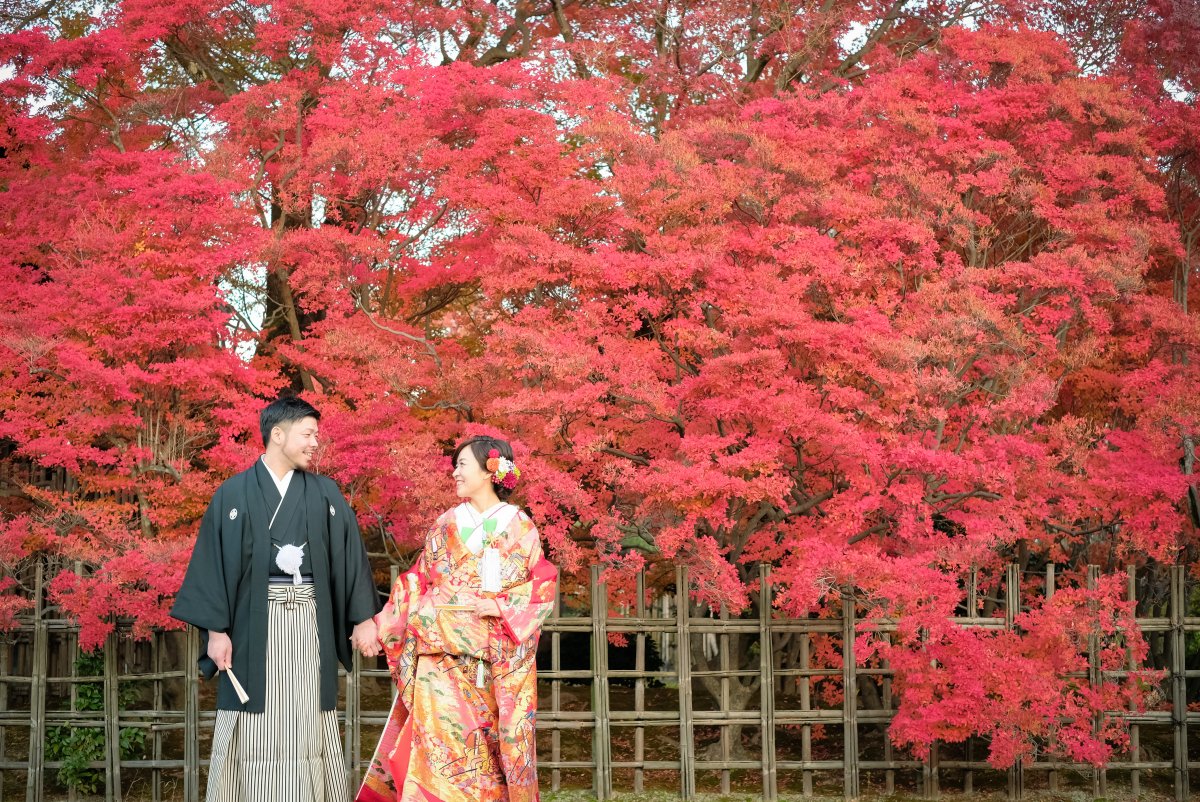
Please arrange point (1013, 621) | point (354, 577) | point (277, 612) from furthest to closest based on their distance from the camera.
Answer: point (1013, 621)
point (354, 577)
point (277, 612)

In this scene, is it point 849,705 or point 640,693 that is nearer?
point 849,705

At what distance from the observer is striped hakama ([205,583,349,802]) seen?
4.96m

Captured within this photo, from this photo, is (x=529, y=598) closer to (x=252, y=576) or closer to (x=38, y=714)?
(x=252, y=576)

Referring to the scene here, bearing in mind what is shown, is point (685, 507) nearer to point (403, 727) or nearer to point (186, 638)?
point (403, 727)

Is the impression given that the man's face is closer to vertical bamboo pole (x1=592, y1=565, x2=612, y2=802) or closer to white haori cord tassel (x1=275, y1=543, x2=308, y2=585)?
white haori cord tassel (x1=275, y1=543, x2=308, y2=585)

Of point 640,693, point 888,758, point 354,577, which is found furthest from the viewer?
point 640,693

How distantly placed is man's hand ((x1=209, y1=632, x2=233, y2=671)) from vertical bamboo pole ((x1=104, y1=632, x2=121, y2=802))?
3931 mm

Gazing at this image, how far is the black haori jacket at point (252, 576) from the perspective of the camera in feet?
16.2

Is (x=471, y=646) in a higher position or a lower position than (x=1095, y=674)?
higher

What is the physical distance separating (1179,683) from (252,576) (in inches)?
235

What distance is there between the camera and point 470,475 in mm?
5559

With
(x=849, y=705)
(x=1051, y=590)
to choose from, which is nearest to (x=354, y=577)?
(x=849, y=705)

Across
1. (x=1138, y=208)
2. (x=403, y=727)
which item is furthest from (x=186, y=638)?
(x=1138, y=208)

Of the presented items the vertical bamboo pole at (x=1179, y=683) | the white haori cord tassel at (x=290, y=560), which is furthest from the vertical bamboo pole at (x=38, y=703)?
the vertical bamboo pole at (x=1179, y=683)
